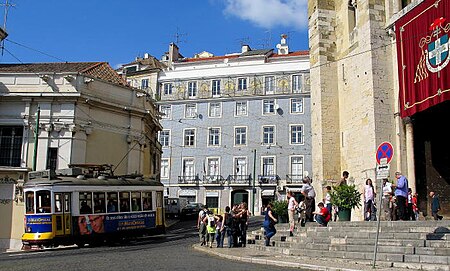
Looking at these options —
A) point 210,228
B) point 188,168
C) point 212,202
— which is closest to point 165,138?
point 188,168

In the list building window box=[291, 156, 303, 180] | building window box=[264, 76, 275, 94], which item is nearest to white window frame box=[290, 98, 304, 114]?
building window box=[264, 76, 275, 94]

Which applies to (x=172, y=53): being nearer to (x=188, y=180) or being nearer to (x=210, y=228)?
(x=188, y=180)

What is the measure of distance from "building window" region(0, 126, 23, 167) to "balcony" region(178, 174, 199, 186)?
24762 millimetres

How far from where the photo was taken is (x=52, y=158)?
2548cm

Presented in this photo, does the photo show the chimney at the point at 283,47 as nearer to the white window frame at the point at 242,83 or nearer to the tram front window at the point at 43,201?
the white window frame at the point at 242,83

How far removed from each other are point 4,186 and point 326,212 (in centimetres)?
1720

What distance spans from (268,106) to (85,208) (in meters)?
30.8

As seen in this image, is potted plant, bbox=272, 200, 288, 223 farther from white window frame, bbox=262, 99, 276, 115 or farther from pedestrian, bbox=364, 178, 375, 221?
white window frame, bbox=262, 99, 276, 115

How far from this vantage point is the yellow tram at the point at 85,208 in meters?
18.7

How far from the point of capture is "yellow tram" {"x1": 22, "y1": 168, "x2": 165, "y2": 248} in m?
18.7

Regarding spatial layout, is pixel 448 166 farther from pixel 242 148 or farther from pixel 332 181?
Result: pixel 242 148

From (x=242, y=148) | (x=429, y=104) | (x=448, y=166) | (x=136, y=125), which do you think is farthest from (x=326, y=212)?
(x=242, y=148)

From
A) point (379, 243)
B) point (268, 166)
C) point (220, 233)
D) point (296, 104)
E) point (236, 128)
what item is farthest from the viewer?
point (236, 128)

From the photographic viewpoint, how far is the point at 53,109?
2566cm
